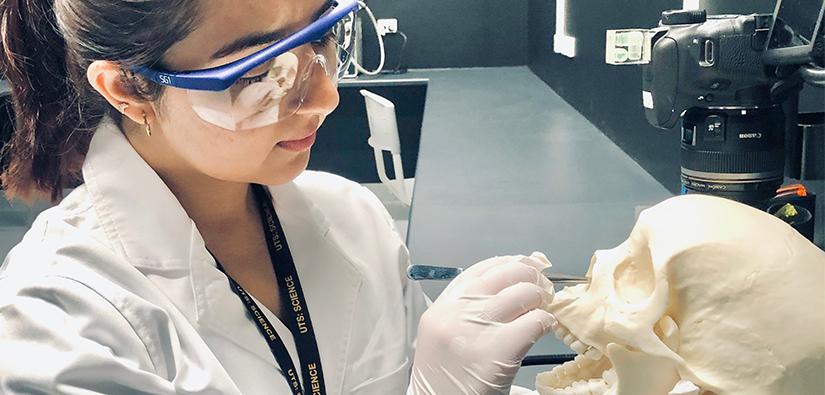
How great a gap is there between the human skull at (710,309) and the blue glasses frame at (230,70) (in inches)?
18.7

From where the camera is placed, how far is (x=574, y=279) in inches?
41.0

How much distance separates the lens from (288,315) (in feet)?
3.85

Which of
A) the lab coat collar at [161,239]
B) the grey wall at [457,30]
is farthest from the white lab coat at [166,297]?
the grey wall at [457,30]

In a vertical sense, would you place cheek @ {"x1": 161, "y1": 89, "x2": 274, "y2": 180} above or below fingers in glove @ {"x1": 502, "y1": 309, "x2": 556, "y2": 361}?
above

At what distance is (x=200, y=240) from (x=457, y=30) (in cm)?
370

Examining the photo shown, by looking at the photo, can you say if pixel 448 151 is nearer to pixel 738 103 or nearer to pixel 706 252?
pixel 738 103

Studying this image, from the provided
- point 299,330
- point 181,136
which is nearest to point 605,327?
point 299,330

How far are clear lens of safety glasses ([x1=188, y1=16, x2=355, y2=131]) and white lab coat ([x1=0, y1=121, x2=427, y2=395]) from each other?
0.17 metres

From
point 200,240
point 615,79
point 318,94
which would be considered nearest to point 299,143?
point 318,94

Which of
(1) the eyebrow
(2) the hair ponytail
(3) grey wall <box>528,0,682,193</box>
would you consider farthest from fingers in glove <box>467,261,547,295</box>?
(3) grey wall <box>528,0,682,193</box>

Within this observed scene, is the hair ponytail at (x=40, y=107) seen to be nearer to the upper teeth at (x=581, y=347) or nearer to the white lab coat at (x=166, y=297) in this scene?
the white lab coat at (x=166, y=297)

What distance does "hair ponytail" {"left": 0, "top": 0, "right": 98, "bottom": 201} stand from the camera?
112 centimetres

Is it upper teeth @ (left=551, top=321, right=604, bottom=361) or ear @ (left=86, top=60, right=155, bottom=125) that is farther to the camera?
ear @ (left=86, top=60, right=155, bottom=125)

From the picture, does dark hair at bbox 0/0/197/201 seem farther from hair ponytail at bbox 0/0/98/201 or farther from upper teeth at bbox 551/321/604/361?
upper teeth at bbox 551/321/604/361
